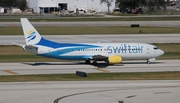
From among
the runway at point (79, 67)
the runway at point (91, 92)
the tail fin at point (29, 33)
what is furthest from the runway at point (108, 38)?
the runway at point (91, 92)

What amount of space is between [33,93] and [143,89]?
8781 millimetres

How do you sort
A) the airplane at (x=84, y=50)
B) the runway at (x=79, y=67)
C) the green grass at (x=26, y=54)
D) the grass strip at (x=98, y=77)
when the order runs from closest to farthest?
the grass strip at (x=98, y=77)
the runway at (x=79, y=67)
the airplane at (x=84, y=50)
the green grass at (x=26, y=54)

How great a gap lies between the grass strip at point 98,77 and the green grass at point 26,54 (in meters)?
14.7

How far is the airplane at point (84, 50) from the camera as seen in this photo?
5566 centimetres

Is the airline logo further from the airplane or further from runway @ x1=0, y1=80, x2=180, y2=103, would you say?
runway @ x1=0, y1=80, x2=180, y2=103

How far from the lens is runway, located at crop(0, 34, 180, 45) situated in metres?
83.6

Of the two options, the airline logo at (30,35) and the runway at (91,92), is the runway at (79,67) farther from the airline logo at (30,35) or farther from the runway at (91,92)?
the runway at (91,92)

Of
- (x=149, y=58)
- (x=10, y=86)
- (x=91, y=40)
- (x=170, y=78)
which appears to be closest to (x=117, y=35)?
(x=91, y=40)

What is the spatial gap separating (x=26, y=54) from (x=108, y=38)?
78.1 feet

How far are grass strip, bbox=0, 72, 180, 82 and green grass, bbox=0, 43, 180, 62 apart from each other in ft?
48.2

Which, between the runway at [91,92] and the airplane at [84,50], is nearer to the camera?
the runway at [91,92]

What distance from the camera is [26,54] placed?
Answer: 6831 cm

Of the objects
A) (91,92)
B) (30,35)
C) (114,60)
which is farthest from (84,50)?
(91,92)

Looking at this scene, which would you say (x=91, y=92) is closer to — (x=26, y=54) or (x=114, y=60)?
(x=114, y=60)
